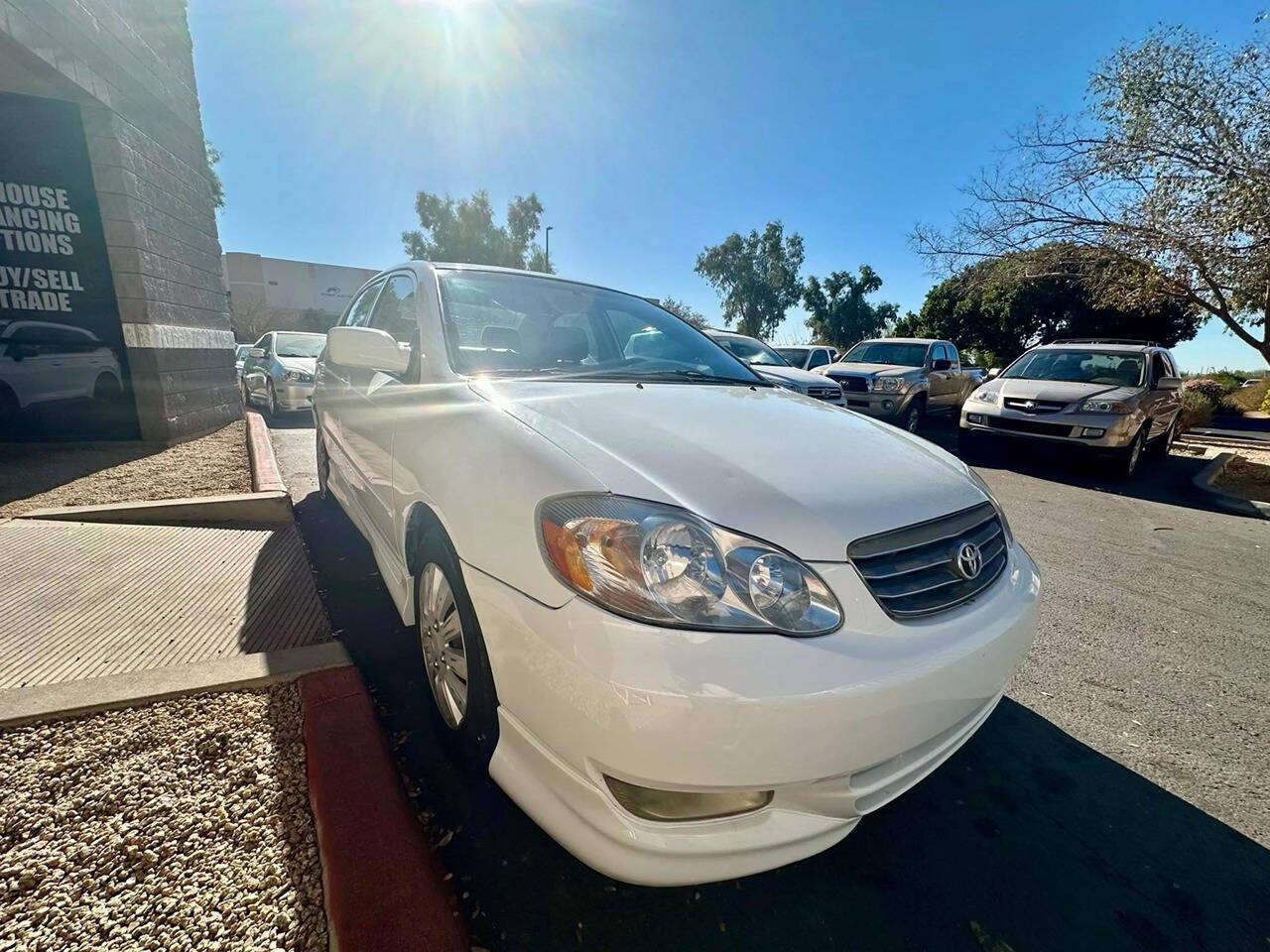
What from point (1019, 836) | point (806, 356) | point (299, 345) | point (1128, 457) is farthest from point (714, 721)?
point (806, 356)

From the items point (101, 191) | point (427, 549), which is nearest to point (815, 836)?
point (427, 549)

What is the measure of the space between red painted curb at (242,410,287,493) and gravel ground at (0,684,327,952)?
2.70 meters

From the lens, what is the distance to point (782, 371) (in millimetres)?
8297

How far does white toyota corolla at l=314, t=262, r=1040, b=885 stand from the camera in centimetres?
118

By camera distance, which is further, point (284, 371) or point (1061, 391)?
point (284, 371)

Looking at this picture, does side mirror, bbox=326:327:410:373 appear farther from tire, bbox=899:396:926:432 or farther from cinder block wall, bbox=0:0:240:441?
tire, bbox=899:396:926:432

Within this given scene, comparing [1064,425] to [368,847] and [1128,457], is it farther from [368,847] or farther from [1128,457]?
[368,847]

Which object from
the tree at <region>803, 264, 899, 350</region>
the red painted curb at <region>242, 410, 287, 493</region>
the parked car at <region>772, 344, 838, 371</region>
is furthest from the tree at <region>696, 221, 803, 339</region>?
the red painted curb at <region>242, 410, 287, 493</region>

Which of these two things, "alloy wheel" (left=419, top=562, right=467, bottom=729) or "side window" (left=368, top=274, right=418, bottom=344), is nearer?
"alloy wheel" (left=419, top=562, right=467, bottom=729)

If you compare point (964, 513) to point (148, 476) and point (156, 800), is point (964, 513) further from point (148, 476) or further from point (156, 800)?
point (148, 476)

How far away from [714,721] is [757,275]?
1637 inches

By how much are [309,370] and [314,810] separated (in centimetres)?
972

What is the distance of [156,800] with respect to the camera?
1525mm

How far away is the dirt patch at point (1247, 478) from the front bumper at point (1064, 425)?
1.10 meters
